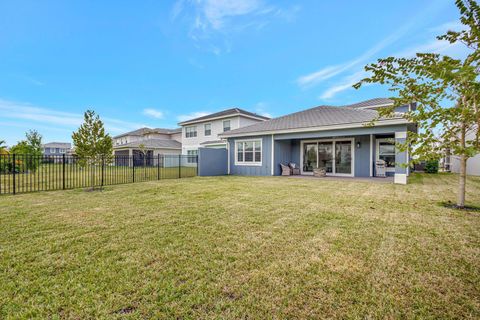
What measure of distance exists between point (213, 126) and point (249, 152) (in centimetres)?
987

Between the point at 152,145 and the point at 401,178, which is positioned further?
the point at 152,145

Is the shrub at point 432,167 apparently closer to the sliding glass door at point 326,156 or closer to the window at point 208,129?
the sliding glass door at point 326,156

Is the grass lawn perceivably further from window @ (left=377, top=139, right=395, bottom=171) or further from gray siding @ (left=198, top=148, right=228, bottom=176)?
gray siding @ (left=198, top=148, right=228, bottom=176)

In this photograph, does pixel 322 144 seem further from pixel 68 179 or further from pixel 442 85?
pixel 68 179

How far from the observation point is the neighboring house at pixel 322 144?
11383 millimetres

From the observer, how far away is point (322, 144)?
14.2 metres

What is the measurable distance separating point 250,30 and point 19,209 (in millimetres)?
14799

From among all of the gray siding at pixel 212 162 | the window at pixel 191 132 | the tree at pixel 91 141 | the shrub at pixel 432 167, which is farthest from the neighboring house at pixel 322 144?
the window at pixel 191 132

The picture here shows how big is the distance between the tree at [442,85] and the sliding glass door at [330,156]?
7.62 m

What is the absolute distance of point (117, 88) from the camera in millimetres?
20984

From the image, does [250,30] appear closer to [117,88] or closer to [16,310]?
[117,88]

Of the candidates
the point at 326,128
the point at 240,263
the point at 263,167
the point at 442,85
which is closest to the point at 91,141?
the point at 240,263

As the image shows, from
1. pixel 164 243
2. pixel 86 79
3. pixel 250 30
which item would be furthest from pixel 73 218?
pixel 86 79

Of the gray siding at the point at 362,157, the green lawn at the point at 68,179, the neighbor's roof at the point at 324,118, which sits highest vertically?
the neighbor's roof at the point at 324,118
